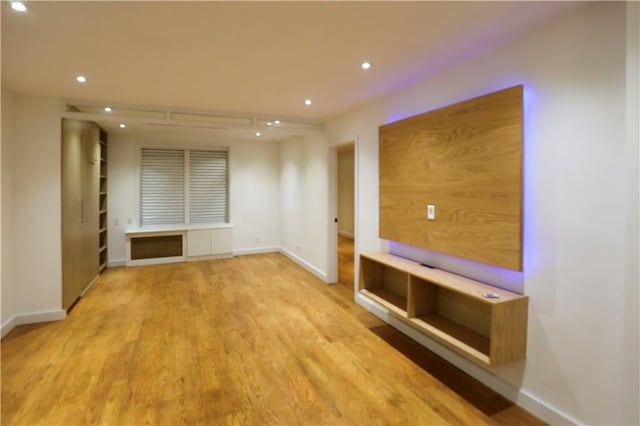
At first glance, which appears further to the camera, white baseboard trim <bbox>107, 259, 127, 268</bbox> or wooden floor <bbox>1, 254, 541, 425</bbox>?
white baseboard trim <bbox>107, 259, 127, 268</bbox>

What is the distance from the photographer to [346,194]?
31.6ft

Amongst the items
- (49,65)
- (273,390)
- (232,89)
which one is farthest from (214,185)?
(273,390)

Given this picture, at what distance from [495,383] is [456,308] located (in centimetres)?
60

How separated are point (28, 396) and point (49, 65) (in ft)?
8.42

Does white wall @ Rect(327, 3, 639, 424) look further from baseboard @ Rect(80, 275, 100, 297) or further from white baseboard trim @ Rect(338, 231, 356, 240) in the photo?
white baseboard trim @ Rect(338, 231, 356, 240)

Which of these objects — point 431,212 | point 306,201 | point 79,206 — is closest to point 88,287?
point 79,206

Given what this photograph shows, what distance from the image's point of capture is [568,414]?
6.55 ft

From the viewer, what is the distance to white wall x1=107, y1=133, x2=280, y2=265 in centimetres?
616

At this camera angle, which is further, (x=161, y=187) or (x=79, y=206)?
(x=161, y=187)

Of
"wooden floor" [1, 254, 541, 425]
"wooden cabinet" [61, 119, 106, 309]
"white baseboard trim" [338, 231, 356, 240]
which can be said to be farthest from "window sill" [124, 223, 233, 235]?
"white baseboard trim" [338, 231, 356, 240]

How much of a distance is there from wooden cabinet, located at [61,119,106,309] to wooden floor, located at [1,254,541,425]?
1.32 ft

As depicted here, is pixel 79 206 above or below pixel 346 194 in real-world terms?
below

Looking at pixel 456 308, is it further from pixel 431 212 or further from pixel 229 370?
pixel 229 370

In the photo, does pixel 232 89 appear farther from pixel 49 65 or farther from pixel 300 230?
pixel 300 230
